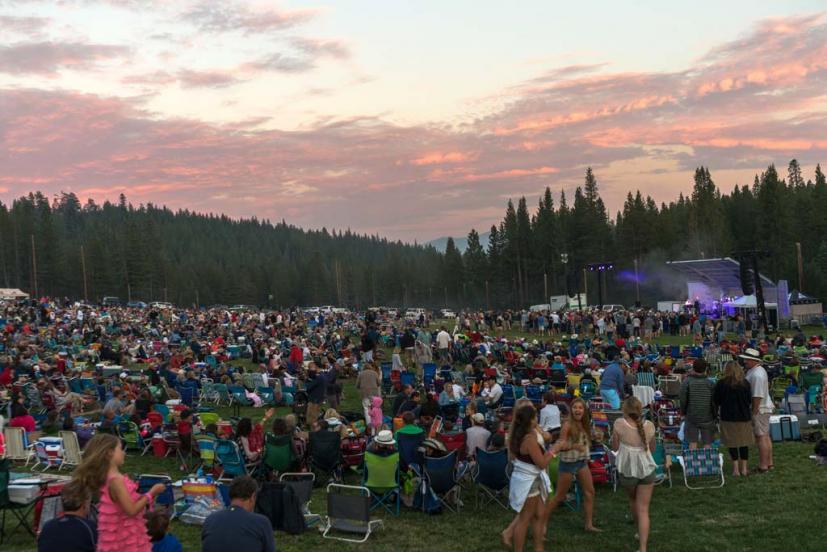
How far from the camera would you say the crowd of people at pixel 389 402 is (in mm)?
4730

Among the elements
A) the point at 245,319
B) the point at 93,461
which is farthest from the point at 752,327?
the point at 93,461

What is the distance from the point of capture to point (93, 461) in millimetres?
4484

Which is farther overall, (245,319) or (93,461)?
(245,319)

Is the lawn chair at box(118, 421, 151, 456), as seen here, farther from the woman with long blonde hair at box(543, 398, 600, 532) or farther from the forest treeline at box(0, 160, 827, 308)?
the forest treeline at box(0, 160, 827, 308)

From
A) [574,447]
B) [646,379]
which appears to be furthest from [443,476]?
[646,379]

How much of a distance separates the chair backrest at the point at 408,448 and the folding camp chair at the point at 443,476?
341 millimetres

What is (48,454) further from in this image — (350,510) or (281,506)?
(350,510)

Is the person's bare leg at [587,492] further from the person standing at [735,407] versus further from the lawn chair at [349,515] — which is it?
the person standing at [735,407]

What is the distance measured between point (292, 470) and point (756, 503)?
19.9 feet

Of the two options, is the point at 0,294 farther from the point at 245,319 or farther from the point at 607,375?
the point at 607,375

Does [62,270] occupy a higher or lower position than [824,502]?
higher

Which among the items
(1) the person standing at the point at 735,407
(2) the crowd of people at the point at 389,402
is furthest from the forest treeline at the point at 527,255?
(1) the person standing at the point at 735,407

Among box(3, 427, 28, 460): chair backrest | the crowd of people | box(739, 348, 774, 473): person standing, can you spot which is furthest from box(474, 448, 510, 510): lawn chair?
box(3, 427, 28, 460): chair backrest

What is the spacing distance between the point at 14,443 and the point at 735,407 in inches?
466
